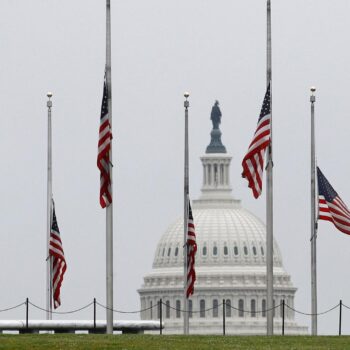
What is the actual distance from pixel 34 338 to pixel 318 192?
77.1 feet

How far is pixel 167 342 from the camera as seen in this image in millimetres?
76875

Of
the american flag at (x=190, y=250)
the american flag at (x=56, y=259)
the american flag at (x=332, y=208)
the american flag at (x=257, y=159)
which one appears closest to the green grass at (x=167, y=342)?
the american flag at (x=257, y=159)

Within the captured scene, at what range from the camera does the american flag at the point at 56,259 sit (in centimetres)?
10469

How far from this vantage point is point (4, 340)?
78562 millimetres

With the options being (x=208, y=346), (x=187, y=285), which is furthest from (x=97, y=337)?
(x=187, y=285)

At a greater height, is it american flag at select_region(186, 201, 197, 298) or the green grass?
american flag at select_region(186, 201, 197, 298)

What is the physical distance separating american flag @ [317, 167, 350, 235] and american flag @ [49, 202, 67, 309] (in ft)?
37.7

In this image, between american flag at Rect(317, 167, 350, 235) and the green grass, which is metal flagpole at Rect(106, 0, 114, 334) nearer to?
the green grass

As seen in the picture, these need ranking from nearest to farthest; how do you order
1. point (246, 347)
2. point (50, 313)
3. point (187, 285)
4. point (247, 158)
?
point (246, 347)
point (247, 158)
point (50, 313)
point (187, 285)

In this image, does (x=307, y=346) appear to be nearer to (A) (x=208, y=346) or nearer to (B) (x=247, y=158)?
(A) (x=208, y=346)

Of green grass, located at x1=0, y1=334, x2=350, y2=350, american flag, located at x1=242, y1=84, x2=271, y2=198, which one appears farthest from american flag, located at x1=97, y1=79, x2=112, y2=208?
green grass, located at x1=0, y1=334, x2=350, y2=350

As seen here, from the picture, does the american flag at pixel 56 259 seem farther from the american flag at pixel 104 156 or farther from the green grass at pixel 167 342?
the green grass at pixel 167 342

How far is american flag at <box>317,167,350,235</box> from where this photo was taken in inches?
3812

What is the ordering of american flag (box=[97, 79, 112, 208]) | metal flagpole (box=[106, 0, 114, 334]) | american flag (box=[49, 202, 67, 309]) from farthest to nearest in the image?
american flag (box=[49, 202, 67, 309]) → metal flagpole (box=[106, 0, 114, 334]) → american flag (box=[97, 79, 112, 208])
